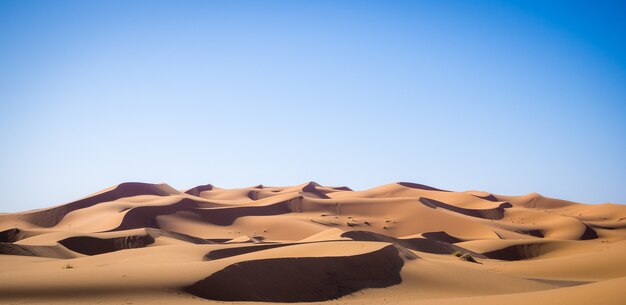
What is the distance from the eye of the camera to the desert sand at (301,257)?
44.9ft

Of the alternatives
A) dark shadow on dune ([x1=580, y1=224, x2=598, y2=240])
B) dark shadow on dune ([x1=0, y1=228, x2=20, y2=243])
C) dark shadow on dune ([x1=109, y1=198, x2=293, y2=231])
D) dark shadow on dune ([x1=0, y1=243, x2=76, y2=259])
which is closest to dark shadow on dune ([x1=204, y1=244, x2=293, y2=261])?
dark shadow on dune ([x1=0, y1=243, x2=76, y2=259])

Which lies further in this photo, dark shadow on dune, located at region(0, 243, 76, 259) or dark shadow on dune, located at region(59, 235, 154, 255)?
dark shadow on dune, located at region(59, 235, 154, 255)

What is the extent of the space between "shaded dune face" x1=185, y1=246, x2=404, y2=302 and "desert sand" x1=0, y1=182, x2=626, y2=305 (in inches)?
1.7

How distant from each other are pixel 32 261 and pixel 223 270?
28.3ft

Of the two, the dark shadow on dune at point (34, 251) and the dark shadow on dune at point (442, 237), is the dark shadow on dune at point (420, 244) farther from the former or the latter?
the dark shadow on dune at point (34, 251)

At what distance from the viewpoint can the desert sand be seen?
13.7m

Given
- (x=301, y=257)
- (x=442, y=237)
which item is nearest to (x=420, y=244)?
(x=442, y=237)

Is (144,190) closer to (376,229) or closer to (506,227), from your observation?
(376,229)

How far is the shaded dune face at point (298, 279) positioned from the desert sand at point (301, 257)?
0.14ft

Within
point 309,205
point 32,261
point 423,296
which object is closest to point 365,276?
point 423,296

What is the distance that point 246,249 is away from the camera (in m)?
23.4

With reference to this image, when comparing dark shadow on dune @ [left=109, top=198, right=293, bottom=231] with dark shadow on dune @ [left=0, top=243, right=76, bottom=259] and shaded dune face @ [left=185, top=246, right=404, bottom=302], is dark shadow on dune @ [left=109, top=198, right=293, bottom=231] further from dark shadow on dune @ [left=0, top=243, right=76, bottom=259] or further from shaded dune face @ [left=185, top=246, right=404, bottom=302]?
shaded dune face @ [left=185, top=246, right=404, bottom=302]

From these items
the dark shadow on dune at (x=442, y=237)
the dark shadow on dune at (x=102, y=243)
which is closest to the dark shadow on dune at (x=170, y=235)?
the dark shadow on dune at (x=102, y=243)

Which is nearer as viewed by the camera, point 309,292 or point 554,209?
point 309,292
